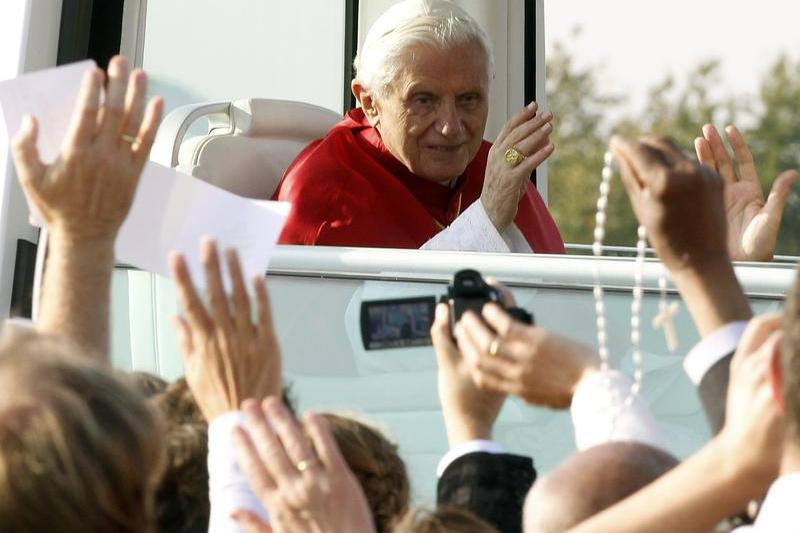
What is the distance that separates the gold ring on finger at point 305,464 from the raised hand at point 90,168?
44 centimetres

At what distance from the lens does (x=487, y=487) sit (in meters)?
1.77

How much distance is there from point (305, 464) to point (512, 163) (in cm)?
188

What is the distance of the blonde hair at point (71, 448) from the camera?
4.21ft

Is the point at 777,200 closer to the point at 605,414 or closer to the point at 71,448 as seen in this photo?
the point at 605,414

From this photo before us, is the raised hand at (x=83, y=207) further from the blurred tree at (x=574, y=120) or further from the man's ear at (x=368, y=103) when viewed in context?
the blurred tree at (x=574, y=120)

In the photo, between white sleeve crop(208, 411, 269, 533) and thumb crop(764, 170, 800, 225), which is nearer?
white sleeve crop(208, 411, 269, 533)

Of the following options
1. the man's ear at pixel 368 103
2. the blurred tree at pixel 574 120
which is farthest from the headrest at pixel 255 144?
the blurred tree at pixel 574 120

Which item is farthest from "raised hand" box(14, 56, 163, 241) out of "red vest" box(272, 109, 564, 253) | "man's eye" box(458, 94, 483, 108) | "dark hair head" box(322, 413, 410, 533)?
"man's eye" box(458, 94, 483, 108)

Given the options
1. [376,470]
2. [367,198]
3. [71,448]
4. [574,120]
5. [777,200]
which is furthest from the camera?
[574,120]

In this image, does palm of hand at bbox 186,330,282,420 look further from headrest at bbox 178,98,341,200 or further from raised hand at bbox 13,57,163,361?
headrest at bbox 178,98,341,200

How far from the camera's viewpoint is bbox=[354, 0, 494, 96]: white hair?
3.57 metres

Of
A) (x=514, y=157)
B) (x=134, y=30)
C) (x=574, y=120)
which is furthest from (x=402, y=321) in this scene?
(x=574, y=120)

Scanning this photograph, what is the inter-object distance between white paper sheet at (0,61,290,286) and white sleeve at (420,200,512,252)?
4.06 ft

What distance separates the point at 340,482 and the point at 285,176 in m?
2.11
